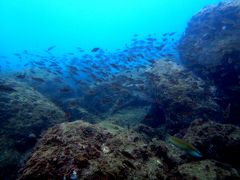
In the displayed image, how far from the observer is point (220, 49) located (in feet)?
A: 36.6

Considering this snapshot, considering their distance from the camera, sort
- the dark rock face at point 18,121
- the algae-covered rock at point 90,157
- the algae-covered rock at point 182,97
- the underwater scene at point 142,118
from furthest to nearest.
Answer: the algae-covered rock at point 182,97, the dark rock face at point 18,121, the underwater scene at point 142,118, the algae-covered rock at point 90,157

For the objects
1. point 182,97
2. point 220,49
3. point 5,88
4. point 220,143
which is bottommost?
point 5,88

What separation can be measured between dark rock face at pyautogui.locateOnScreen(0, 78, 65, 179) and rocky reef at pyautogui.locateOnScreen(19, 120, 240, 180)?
130 inches

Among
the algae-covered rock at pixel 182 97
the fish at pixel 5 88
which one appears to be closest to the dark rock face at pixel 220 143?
the algae-covered rock at pixel 182 97

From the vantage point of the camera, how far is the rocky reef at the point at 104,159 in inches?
140

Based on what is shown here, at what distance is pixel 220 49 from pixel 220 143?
649cm

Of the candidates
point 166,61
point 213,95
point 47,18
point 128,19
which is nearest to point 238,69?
point 213,95

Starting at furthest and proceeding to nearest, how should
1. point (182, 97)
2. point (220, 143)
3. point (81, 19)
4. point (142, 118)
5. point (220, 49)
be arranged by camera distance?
point (81, 19)
point (142, 118)
point (220, 49)
point (182, 97)
point (220, 143)

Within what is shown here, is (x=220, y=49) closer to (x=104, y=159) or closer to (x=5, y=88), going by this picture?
(x=104, y=159)

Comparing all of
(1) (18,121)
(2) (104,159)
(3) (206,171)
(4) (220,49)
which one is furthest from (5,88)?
(4) (220,49)

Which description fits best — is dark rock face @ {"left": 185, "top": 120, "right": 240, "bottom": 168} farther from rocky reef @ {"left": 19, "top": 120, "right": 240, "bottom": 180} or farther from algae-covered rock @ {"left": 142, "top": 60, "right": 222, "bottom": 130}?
algae-covered rock @ {"left": 142, "top": 60, "right": 222, "bottom": 130}

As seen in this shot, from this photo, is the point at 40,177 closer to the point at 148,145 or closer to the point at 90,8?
the point at 148,145

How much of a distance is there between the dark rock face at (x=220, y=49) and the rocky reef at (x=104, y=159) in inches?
229

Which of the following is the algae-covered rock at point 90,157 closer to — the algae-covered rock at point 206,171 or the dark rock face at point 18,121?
the algae-covered rock at point 206,171
